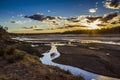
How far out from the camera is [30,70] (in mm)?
18891

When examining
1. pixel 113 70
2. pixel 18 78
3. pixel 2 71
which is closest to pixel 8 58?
pixel 2 71

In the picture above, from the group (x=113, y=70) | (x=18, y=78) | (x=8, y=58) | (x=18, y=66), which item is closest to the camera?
(x=18, y=78)

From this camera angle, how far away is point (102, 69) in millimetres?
29750

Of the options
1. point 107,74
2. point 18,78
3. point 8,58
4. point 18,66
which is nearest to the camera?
point 18,78

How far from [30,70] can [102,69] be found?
43.6 ft

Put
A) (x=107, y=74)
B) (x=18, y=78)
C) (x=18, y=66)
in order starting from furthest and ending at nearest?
(x=107, y=74), (x=18, y=66), (x=18, y=78)

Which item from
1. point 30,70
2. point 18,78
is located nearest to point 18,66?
point 30,70

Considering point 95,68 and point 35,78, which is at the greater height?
point 35,78

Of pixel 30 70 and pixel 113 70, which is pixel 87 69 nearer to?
pixel 113 70

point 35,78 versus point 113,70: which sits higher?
point 35,78

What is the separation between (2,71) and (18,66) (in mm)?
1700

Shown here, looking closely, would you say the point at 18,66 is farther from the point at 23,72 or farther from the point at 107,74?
the point at 107,74

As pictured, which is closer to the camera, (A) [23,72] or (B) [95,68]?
(A) [23,72]

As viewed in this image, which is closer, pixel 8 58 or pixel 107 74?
pixel 8 58
